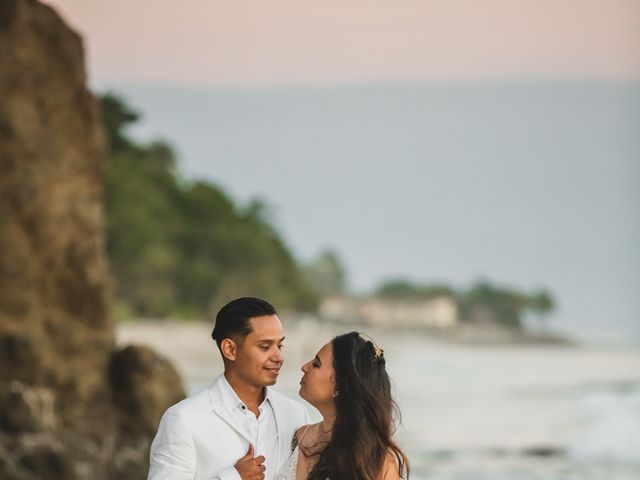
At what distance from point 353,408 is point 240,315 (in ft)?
1.18

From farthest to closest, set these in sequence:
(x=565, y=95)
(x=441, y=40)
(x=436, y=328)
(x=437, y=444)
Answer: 1. (x=565, y=95)
2. (x=441, y=40)
3. (x=436, y=328)
4. (x=437, y=444)

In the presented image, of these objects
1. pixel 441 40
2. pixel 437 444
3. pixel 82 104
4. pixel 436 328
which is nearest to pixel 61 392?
pixel 82 104

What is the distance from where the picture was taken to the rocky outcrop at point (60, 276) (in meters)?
9.66

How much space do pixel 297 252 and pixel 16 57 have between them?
2808 centimetres

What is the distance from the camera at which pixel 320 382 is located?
3.33m

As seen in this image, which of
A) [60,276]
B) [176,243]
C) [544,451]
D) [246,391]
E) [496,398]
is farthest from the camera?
[496,398]

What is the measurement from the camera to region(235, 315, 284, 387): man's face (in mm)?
3340

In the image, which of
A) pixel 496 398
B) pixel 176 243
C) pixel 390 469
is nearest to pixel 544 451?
pixel 496 398

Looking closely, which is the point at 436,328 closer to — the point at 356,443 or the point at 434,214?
the point at 434,214

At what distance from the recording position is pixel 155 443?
3342 millimetres

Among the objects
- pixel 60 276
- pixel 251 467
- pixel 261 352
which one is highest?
pixel 60 276

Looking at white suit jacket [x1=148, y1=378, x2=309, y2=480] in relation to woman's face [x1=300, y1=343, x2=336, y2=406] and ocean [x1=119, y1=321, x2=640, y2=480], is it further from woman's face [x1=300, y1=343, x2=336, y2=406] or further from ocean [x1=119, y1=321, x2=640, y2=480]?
ocean [x1=119, y1=321, x2=640, y2=480]

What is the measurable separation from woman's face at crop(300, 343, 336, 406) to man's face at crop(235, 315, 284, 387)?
79mm

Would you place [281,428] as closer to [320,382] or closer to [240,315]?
[320,382]
